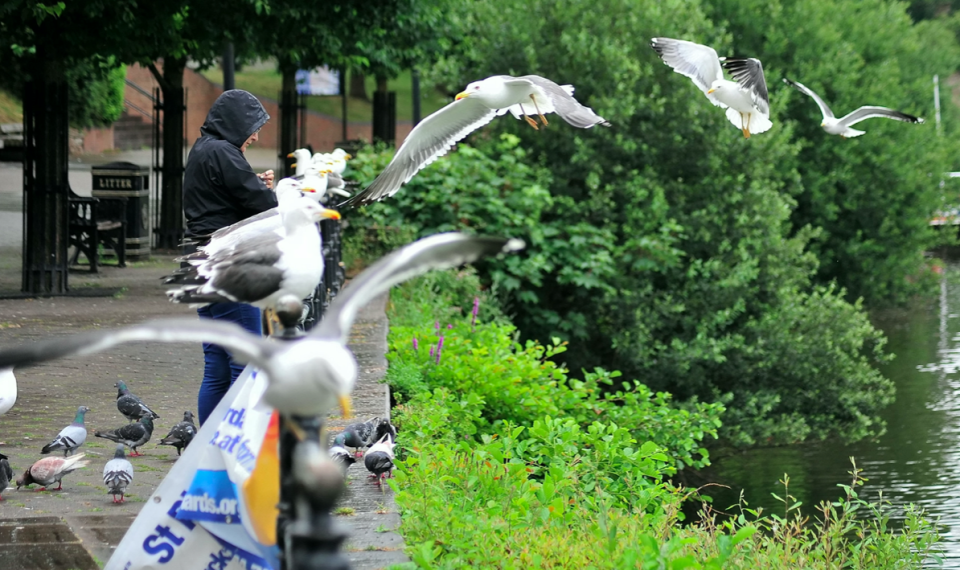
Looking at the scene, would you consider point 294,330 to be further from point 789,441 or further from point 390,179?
point 789,441

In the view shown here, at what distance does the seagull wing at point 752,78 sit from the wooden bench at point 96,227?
7.96m

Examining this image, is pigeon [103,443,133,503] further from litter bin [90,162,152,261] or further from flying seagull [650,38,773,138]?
litter bin [90,162,152,261]

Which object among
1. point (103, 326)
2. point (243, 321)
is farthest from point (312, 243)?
point (103, 326)

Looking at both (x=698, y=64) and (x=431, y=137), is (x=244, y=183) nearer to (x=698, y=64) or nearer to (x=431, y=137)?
(x=431, y=137)

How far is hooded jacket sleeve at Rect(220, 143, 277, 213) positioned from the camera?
5.06 meters

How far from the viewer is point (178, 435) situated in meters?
5.30

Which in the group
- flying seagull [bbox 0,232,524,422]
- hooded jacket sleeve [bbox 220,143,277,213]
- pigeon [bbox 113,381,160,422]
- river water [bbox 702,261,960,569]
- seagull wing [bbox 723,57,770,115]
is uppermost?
seagull wing [bbox 723,57,770,115]

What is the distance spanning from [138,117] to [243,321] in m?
29.5

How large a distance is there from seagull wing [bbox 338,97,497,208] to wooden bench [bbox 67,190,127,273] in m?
6.74

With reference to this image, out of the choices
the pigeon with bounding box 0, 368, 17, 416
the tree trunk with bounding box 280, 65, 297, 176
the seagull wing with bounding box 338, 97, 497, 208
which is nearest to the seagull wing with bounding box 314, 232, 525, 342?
the pigeon with bounding box 0, 368, 17, 416

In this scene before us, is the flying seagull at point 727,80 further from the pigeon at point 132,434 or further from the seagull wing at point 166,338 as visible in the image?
the seagull wing at point 166,338

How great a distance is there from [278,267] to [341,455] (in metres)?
1.86

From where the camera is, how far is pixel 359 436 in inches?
211

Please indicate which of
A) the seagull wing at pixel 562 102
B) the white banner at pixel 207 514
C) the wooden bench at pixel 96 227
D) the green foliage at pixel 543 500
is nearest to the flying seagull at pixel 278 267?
the white banner at pixel 207 514
